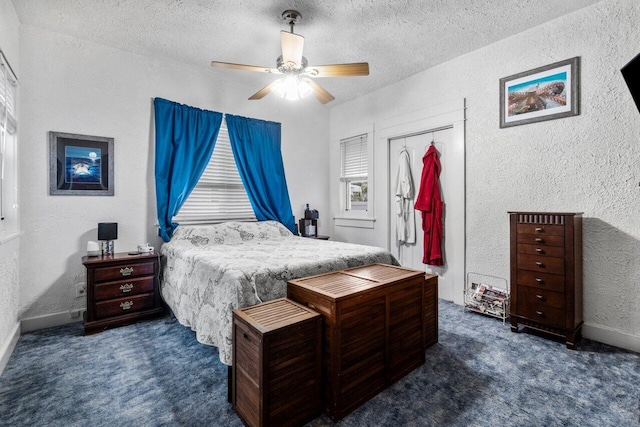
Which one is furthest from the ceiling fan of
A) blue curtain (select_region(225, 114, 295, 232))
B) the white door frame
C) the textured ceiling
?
the white door frame

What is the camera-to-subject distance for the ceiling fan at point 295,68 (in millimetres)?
2502

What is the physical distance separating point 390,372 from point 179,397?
1291mm

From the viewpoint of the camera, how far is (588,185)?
268cm

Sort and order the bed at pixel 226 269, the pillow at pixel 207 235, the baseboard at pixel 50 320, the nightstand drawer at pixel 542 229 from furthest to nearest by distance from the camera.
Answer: the pillow at pixel 207 235, the baseboard at pixel 50 320, the nightstand drawer at pixel 542 229, the bed at pixel 226 269

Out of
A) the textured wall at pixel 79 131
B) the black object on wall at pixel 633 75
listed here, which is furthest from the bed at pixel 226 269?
the black object on wall at pixel 633 75

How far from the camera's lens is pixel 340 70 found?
2.64 metres

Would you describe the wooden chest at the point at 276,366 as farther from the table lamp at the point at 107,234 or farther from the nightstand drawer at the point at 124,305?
the table lamp at the point at 107,234

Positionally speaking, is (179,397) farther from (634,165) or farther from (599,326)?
(634,165)

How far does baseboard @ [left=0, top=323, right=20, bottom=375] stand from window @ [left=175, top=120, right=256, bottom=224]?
1690 mm

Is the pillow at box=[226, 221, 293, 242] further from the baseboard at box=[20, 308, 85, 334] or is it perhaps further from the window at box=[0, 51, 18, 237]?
the window at box=[0, 51, 18, 237]

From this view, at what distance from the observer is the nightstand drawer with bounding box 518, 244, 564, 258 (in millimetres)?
2535

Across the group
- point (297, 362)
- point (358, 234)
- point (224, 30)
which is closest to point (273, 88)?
point (224, 30)

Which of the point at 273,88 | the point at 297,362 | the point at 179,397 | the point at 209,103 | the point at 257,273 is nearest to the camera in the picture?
the point at 297,362

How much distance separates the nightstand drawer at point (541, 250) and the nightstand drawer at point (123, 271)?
11.5 ft
